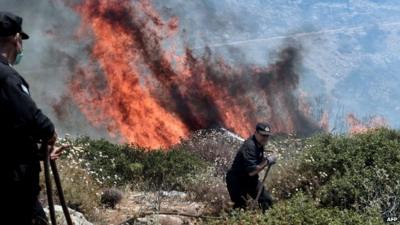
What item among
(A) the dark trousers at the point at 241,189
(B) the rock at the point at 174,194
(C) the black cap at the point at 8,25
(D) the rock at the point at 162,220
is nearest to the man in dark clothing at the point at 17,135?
(C) the black cap at the point at 8,25

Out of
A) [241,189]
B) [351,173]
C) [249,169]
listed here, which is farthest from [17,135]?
[351,173]

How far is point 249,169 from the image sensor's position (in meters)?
7.11

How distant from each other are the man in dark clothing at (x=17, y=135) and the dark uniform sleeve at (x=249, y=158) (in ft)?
12.9

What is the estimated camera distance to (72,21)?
2036 cm

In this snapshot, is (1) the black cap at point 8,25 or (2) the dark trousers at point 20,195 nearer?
(2) the dark trousers at point 20,195

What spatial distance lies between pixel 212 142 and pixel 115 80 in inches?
219

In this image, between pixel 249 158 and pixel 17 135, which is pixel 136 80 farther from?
pixel 17 135

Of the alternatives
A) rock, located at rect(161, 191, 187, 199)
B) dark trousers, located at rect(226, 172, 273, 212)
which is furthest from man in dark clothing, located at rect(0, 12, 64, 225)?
rock, located at rect(161, 191, 187, 199)

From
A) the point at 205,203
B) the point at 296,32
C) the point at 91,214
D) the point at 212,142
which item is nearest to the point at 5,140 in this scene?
the point at 91,214

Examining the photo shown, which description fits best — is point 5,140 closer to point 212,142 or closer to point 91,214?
point 91,214

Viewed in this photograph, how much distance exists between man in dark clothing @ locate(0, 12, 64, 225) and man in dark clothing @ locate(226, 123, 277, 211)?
156 inches

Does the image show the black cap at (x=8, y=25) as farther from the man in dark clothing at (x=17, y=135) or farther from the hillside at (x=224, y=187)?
the hillside at (x=224, y=187)

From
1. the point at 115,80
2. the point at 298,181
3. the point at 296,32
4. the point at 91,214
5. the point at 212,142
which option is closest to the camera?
the point at 91,214

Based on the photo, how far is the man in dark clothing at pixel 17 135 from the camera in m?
3.24
